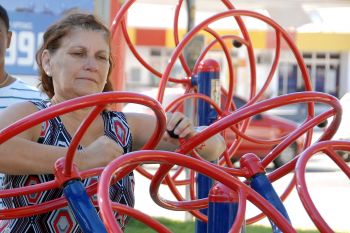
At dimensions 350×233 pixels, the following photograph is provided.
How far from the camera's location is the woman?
196 centimetres

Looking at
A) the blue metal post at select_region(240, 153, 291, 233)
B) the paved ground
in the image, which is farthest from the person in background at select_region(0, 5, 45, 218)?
the paved ground

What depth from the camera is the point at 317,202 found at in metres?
8.49

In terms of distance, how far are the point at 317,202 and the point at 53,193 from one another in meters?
6.71

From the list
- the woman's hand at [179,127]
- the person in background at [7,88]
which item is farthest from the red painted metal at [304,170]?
the person in background at [7,88]

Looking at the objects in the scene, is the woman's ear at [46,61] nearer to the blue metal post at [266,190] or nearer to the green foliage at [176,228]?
the blue metal post at [266,190]

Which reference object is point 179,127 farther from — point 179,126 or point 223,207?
point 223,207

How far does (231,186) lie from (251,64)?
2557 mm

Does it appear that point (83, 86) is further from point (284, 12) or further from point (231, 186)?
point (284, 12)

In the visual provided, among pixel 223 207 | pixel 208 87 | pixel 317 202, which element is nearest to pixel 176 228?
pixel 317 202

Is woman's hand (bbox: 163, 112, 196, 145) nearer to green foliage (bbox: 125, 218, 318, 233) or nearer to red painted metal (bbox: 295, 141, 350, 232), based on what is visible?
red painted metal (bbox: 295, 141, 350, 232)

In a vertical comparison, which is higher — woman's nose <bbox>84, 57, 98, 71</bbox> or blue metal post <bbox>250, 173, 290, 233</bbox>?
woman's nose <bbox>84, 57, 98, 71</bbox>

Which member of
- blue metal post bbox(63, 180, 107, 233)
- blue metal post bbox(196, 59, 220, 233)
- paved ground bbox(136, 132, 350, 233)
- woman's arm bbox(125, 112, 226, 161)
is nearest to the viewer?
blue metal post bbox(63, 180, 107, 233)

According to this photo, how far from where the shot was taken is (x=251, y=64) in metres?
4.18

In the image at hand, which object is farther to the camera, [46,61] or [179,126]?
[46,61]
